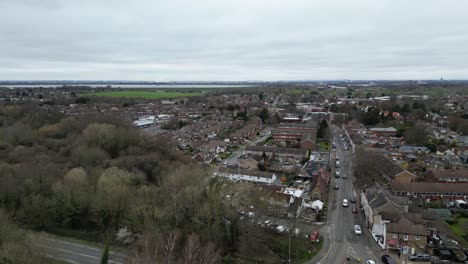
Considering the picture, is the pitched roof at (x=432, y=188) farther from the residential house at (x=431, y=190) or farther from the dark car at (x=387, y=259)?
the dark car at (x=387, y=259)

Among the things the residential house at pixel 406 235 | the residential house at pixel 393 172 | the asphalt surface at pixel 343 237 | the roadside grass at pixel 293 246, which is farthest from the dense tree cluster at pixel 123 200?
the residential house at pixel 393 172

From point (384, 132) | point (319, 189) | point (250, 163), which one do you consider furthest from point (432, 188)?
point (384, 132)

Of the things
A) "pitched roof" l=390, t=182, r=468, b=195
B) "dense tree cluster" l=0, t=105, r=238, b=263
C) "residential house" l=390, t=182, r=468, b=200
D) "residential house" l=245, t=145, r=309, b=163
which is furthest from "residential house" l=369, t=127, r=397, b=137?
"dense tree cluster" l=0, t=105, r=238, b=263

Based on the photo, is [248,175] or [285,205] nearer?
[285,205]

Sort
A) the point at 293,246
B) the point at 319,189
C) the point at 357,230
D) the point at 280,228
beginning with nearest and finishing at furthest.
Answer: the point at 293,246, the point at 357,230, the point at 280,228, the point at 319,189

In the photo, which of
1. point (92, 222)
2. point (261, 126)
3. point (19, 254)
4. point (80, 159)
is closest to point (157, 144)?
point (80, 159)

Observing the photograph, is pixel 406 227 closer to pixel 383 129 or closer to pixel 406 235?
pixel 406 235

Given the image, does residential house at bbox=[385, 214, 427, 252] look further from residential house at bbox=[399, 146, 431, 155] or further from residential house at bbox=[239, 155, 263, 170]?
residential house at bbox=[399, 146, 431, 155]
